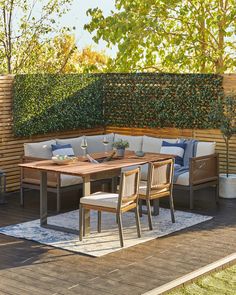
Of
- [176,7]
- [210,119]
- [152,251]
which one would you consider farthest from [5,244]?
[176,7]

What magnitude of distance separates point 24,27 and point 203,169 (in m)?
7.70

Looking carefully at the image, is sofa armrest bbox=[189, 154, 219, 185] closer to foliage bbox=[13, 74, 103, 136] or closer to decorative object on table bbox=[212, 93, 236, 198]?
decorative object on table bbox=[212, 93, 236, 198]

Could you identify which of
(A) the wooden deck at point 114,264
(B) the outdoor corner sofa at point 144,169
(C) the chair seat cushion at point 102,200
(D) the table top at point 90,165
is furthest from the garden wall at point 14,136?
(C) the chair seat cushion at point 102,200

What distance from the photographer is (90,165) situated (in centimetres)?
874

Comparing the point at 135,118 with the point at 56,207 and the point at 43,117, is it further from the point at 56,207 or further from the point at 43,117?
the point at 56,207

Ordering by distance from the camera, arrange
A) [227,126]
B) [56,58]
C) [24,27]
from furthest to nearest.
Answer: [56,58] → [24,27] → [227,126]

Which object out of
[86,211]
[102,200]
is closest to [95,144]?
[86,211]

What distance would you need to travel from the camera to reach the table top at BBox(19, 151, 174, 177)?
827 cm

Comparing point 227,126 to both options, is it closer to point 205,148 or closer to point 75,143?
point 205,148

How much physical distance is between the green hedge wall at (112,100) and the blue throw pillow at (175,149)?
0.93m

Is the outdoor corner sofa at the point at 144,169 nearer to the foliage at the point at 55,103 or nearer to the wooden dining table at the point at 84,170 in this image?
the foliage at the point at 55,103

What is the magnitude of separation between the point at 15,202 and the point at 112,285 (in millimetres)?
4649

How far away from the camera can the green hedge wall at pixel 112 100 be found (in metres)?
11.7

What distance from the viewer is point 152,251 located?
7.61 metres
